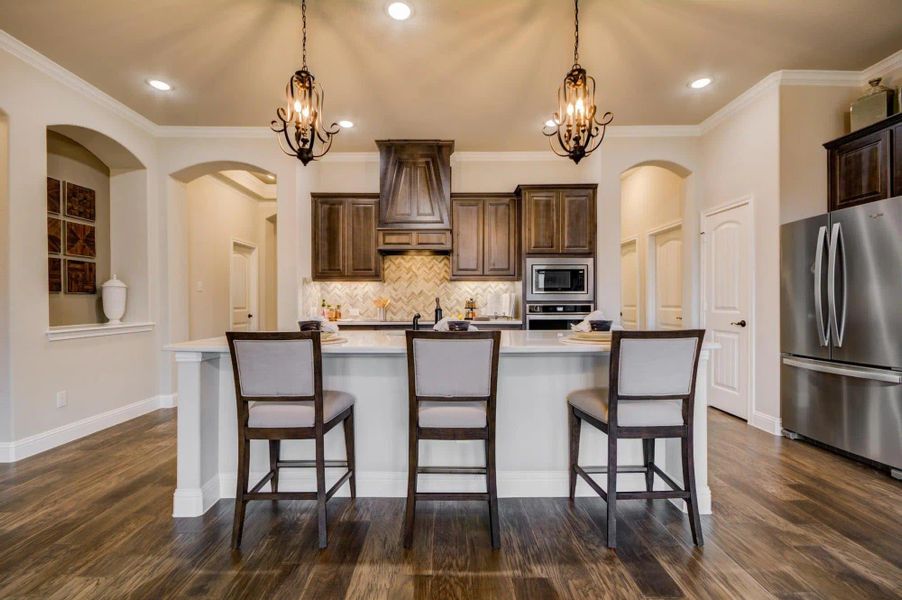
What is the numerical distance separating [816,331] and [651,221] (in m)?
2.90

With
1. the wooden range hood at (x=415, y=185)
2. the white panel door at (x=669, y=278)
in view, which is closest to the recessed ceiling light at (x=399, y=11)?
the wooden range hood at (x=415, y=185)

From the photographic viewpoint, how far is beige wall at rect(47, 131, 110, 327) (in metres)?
3.77

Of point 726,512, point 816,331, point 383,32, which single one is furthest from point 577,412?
point 383,32

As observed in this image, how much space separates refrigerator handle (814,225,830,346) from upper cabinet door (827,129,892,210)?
463 mm

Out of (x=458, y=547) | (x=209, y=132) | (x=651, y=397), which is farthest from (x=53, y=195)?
(x=651, y=397)

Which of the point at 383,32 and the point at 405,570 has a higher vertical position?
the point at 383,32

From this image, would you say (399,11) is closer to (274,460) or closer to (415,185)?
(415,185)

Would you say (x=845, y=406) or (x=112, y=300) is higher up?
(x=112, y=300)

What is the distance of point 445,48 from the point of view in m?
3.03

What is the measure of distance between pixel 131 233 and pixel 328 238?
197cm

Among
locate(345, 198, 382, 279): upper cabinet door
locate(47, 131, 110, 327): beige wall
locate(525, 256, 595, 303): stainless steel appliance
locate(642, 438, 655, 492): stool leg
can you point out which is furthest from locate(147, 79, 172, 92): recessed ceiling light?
locate(642, 438, 655, 492): stool leg

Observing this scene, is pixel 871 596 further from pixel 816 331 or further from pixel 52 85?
pixel 52 85

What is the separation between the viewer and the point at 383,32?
2857 millimetres

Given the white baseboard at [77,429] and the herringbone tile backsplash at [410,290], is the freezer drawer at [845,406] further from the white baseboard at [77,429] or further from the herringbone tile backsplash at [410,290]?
the white baseboard at [77,429]
